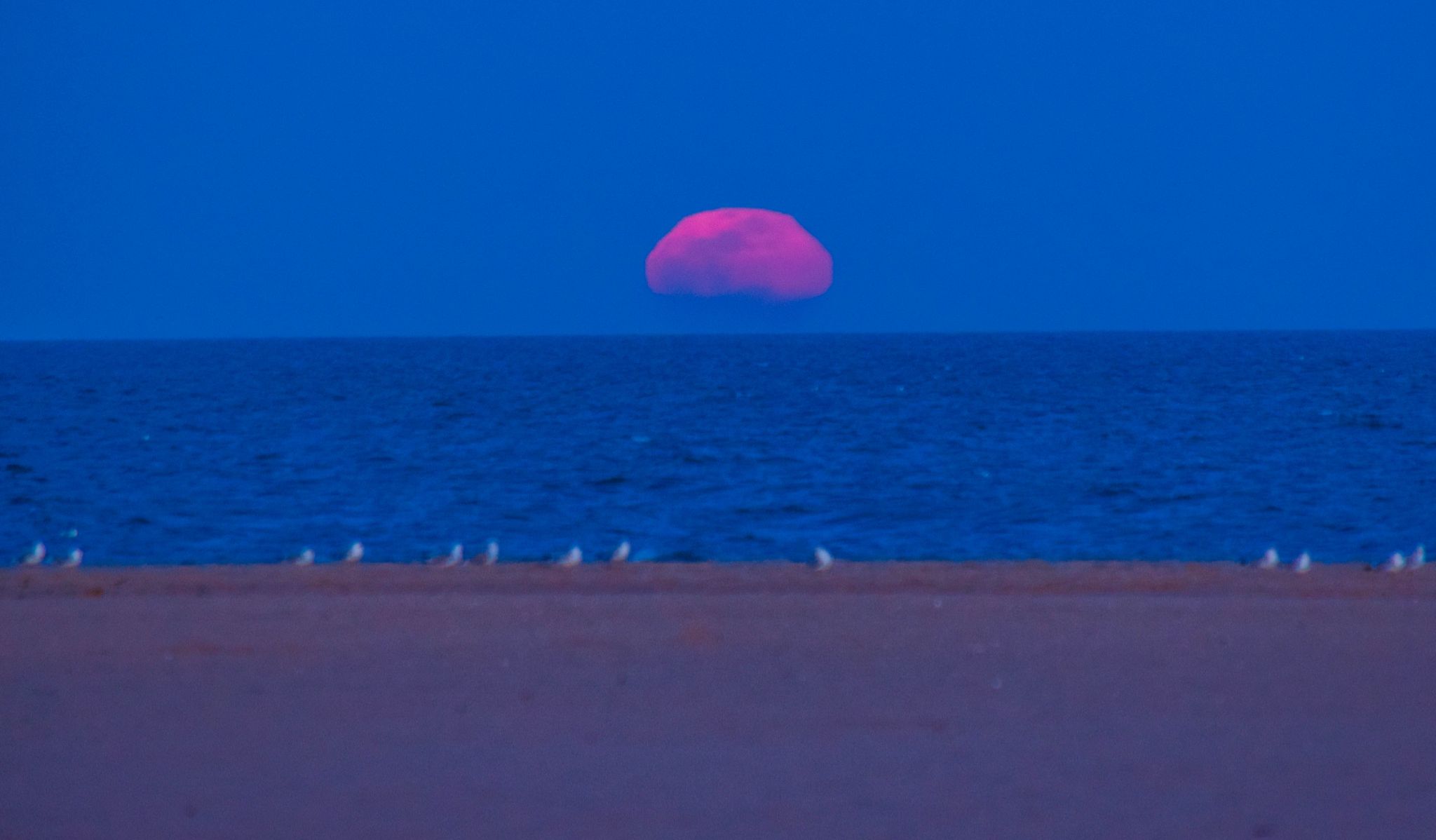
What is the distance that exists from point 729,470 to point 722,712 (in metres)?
21.0

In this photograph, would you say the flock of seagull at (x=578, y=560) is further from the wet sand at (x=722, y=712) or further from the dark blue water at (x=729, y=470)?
the dark blue water at (x=729, y=470)

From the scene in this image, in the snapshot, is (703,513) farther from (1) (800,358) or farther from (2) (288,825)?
(1) (800,358)

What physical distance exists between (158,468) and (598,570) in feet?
61.1

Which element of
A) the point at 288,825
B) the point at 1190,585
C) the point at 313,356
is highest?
the point at 313,356

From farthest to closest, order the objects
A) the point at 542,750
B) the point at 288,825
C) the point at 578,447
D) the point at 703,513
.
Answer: the point at 578,447, the point at 703,513, the point at 542,750, the point at 288,825

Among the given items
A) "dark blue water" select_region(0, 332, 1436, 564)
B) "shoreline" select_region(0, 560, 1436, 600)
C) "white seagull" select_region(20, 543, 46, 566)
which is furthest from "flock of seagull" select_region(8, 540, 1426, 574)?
"dark blue water" select_region(0, 332, 1436, 564)

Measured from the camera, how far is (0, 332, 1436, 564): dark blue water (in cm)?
1923

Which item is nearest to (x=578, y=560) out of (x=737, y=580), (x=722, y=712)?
(x=737, y=580)

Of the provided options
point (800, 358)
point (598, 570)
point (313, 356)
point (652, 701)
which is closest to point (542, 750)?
point (652, 701)

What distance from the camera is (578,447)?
107ft

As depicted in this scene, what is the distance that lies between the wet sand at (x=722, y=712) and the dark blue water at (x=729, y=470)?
7327 millimetres

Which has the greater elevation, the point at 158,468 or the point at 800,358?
the point at 800,358

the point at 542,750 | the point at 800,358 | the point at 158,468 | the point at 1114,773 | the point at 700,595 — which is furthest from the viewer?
the point at 800,358

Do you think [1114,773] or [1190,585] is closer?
[1114,773]
